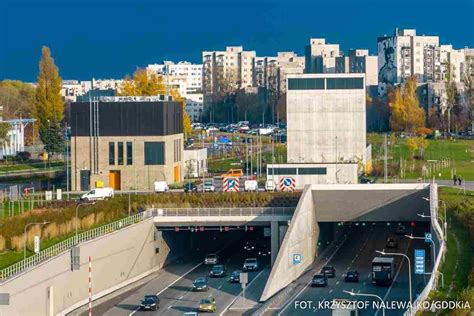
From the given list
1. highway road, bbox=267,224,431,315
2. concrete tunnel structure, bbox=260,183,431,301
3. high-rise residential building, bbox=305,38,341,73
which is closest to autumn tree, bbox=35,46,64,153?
highway road, bbox=267,224,431,315

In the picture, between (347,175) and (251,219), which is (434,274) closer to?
(251,219)

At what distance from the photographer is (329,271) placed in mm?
53062

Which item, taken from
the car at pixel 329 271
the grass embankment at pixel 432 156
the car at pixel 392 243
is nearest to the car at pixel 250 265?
the car at pixel 329 271

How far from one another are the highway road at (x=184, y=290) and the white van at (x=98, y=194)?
6296 millimetres

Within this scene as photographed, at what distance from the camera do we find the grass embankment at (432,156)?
82312 millimetres

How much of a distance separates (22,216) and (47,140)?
44.1m

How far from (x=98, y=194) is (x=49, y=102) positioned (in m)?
35.4

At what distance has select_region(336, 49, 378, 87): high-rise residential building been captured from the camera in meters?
182

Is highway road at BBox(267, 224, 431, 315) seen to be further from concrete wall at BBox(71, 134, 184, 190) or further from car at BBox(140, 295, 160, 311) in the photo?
concrete wall at BBox(71, 134, 184, 190)

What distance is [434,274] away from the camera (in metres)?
39.9

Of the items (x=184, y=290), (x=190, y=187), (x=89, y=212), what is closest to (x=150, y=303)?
(x=184, y=290)

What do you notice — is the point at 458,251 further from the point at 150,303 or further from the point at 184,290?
the point at 150,303

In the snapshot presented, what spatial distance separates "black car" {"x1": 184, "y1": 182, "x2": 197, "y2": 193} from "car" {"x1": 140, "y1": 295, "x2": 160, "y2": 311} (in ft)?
62.9

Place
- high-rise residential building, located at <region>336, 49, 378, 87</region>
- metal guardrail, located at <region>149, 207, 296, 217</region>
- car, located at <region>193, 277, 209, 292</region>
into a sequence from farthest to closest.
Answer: high-rise residential building, located at <region>336, 49, 378, 87</region> → metal guardrail, located at <region>149, 207, 296, 217</region> → car, located at <region>193, 277, 209, 292</region>
